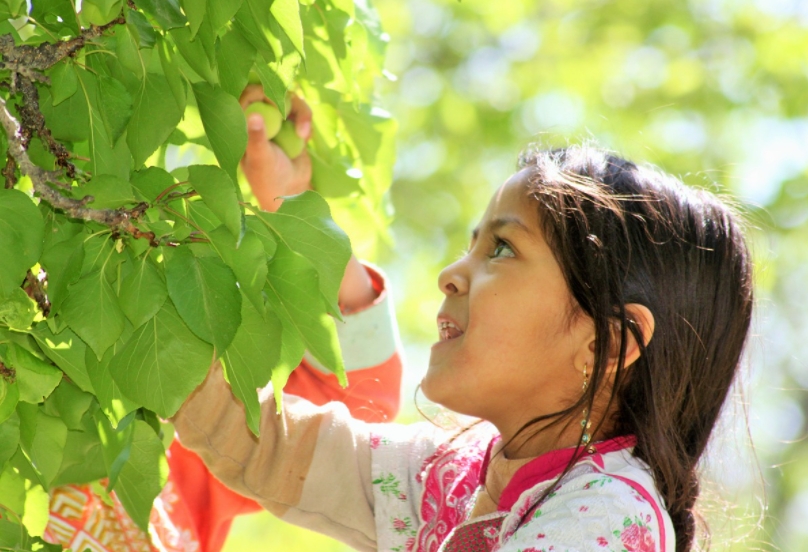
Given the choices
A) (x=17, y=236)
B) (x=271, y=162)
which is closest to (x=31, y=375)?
(x=17, y=236)

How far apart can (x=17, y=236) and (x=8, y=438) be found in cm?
19

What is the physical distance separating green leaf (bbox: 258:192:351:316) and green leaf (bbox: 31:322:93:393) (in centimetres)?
18

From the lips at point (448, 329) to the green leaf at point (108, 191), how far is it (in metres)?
0.57

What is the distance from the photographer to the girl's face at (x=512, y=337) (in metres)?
1.13

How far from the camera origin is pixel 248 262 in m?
0.67

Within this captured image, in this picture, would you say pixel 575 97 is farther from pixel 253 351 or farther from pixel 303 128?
pixel 253 351

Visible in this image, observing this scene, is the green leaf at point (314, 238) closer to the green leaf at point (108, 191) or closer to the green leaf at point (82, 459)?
the green leaf at point (108, 191)

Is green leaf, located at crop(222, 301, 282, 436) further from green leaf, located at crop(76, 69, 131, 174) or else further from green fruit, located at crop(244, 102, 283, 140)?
green fruit, located at crop(244, 102, 283, 140)

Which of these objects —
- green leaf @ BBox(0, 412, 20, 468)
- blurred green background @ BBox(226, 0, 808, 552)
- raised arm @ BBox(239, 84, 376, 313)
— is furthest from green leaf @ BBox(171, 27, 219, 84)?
blurred green background @ BBox(226, 0, 808, 552)

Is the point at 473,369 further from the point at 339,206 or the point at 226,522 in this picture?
the point at 226,522

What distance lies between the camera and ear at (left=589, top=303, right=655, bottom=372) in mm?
1142

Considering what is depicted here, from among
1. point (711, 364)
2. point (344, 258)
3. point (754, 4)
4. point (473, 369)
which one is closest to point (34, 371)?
point (344, 258)

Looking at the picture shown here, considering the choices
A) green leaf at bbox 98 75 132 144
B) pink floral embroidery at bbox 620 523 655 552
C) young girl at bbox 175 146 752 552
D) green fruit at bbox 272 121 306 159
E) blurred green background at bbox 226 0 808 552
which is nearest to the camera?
green leaf at bbox 98 75 132 144

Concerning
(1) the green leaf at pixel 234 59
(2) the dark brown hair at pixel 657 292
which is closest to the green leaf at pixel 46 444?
(1) the green leaf at pixel 234 59
